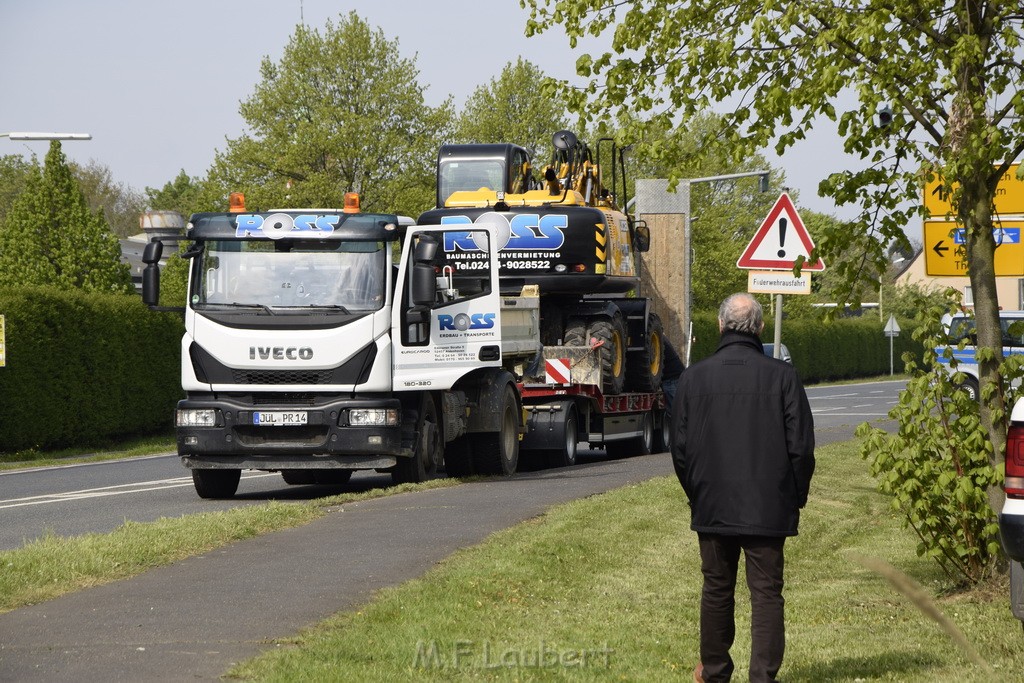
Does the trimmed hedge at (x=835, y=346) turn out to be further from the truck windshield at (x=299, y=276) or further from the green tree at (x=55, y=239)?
the truck windshield at (x=299, y=276)

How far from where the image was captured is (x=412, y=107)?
159ft

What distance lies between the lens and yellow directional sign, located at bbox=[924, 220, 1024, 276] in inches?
364

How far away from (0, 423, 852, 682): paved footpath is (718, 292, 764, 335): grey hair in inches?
103

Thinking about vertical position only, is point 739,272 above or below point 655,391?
above

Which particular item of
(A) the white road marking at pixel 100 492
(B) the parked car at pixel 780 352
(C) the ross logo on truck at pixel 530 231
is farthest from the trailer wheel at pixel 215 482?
(B) the parked car at pixel 780 352

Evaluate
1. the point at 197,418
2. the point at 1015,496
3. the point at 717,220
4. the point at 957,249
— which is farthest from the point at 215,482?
the point at 717,220

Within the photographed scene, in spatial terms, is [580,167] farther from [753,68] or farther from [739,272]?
[739,272]

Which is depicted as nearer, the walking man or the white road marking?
the walking man

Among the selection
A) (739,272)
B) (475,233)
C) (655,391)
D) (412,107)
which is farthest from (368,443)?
(739,272)

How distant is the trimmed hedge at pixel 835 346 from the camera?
59688 mm

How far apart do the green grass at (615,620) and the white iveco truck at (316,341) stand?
13.4ft

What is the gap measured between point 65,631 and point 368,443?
727 cm

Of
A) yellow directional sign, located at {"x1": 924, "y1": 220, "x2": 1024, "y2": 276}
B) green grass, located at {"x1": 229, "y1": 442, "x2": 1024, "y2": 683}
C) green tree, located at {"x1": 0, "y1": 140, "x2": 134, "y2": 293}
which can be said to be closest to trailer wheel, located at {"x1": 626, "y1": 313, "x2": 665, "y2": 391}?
green grass, located at {"x1": 229, "y1": 442, "x2": 1024, "y2": 683}

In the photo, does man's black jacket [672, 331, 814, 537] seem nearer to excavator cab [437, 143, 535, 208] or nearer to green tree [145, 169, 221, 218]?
excavator cab [437, 143, 535, 208]
